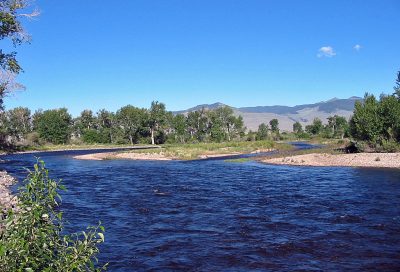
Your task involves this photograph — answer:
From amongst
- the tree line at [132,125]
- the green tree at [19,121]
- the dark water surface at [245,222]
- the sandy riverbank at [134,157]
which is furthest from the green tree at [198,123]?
the dark water surface at [245,222]

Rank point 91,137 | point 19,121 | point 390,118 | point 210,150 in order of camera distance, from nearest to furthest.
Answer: point 390,118 < point 210,150 < point 19,121 < point 91,137

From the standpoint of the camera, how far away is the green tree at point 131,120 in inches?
4182

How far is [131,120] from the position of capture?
352ft

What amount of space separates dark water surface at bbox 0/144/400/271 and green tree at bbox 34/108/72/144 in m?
84.1

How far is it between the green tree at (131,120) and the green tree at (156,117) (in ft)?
9.32

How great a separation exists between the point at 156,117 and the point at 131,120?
8.59 m

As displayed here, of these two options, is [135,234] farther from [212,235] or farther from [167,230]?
[212,235]

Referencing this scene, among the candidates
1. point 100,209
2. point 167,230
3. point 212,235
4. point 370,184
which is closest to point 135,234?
point 167,230

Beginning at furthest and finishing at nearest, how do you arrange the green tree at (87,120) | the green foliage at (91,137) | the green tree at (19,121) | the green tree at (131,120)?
1. the green tree at (87,120)
2. the green foliage at (91,137)
3. the green tree at (131,120)
4. the green tree at (19,121)

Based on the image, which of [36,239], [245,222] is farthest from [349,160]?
[36,239]

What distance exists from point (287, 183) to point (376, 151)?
24938 mm

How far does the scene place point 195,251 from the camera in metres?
13.3

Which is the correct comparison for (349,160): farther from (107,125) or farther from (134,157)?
(107,125)

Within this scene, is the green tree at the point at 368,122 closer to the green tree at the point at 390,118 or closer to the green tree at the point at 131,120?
the green tree at the point at 390,118
